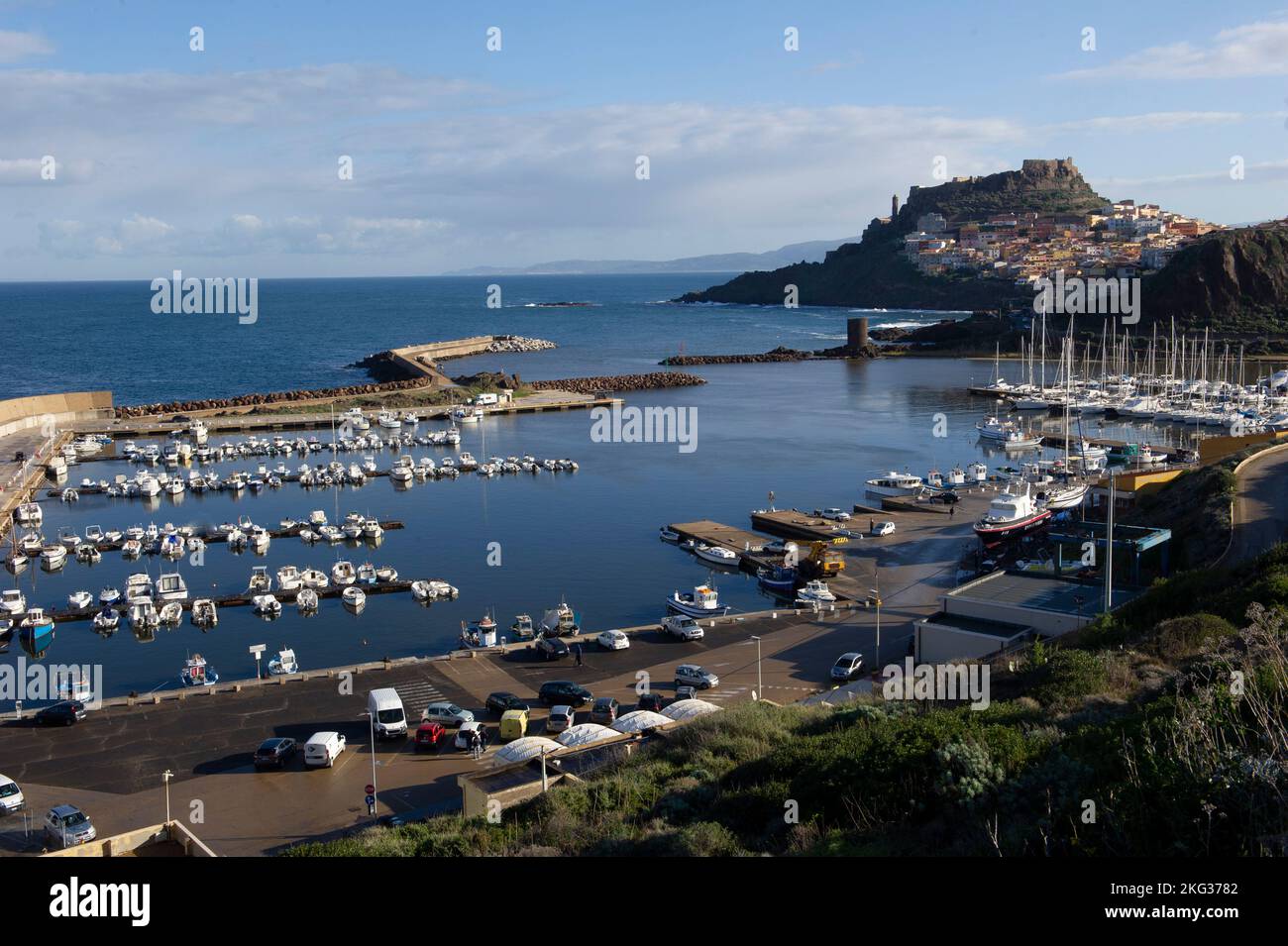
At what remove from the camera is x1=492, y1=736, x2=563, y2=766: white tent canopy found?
1168 cm

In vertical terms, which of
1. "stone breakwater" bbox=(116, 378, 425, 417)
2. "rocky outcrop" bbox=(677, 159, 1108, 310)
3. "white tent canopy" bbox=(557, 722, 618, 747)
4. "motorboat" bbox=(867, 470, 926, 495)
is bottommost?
"white tent canopy" bbox=(557, 722, 618, 747)

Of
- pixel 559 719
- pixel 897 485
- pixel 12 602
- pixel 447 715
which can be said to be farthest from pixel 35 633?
pixel 897 485

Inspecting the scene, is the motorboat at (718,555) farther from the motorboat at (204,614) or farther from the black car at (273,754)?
the black car at (273,754)

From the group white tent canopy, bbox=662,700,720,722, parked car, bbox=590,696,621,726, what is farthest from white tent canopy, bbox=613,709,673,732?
parked car, bbox=590,696,621,726

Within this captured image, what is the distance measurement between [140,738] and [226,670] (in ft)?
14.2

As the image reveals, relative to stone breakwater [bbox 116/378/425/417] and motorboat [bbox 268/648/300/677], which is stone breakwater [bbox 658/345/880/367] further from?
motorboat [bbox 268/648/300/677]

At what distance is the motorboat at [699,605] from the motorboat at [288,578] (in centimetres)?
820

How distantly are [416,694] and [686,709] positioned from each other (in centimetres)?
456

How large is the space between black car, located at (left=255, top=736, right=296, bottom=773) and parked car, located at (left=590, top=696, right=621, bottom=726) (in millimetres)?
3894

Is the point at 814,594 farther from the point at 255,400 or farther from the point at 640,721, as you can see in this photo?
the point at 255,400

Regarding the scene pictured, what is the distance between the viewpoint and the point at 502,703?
15.0 m
